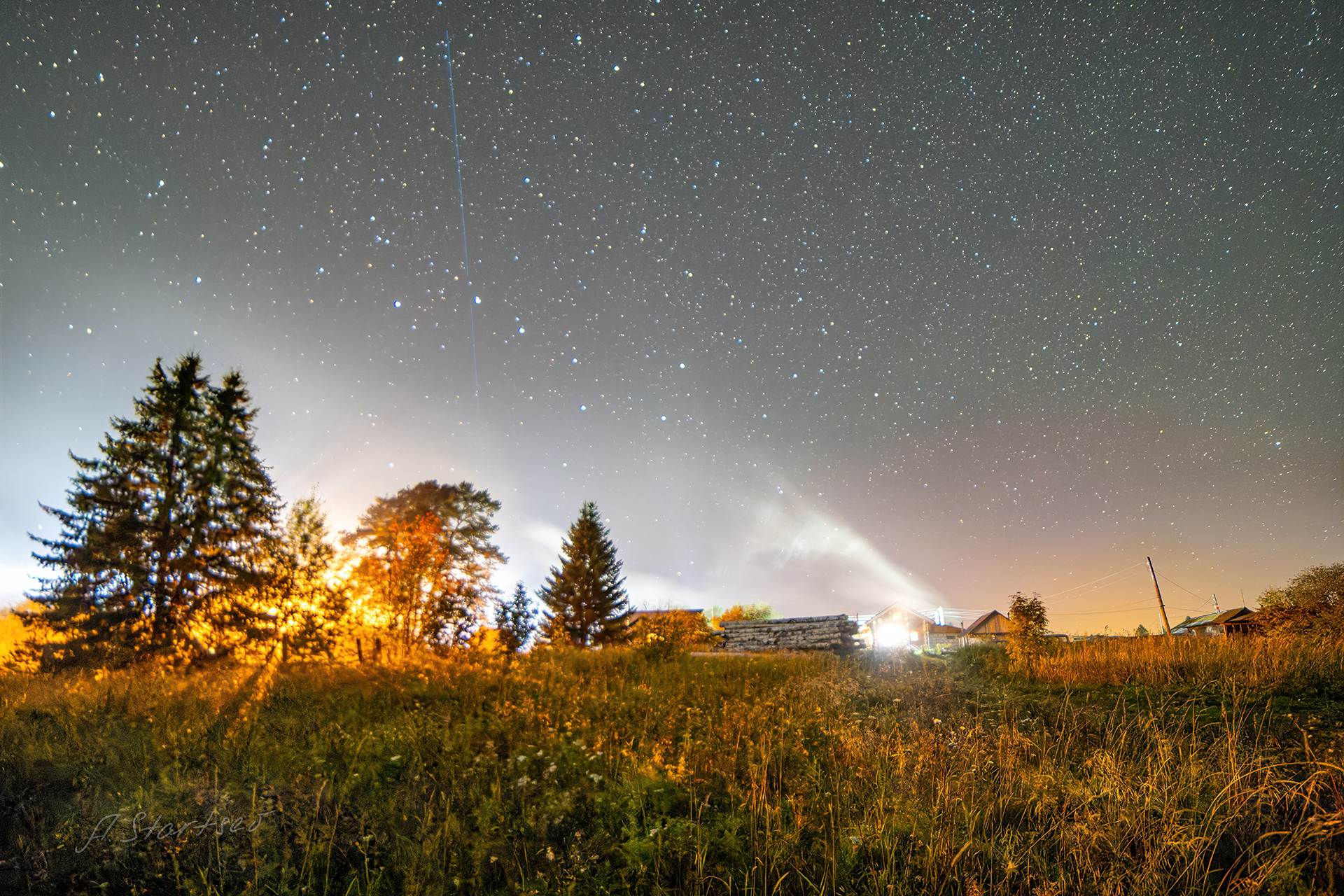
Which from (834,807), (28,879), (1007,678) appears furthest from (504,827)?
(1007,678)

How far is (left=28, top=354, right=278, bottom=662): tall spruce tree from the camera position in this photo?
46.2 feet

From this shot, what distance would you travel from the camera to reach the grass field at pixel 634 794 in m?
2.95

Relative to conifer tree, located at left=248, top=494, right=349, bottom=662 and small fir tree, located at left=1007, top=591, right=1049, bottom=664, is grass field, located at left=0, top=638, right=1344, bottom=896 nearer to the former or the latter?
conifer tree, located at left=248, top=494, right=349, bottom=662

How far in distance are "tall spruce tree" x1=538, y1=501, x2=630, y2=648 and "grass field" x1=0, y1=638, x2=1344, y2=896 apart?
2783cm

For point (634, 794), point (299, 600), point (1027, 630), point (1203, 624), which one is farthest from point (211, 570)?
point (1203, 624)

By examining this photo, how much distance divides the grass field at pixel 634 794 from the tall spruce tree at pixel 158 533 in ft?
28.4

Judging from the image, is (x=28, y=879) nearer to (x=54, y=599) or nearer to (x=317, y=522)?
(x=317, y=522)

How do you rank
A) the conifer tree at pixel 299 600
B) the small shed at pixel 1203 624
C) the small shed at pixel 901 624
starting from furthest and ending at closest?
the small shed at pixel 901 624 < the small shed at pixel 1203 624 < the conifer tree at pixel 299 600

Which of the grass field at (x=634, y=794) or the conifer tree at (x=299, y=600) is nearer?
the grass field at (x=634, y=794)

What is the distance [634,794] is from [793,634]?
27816mm

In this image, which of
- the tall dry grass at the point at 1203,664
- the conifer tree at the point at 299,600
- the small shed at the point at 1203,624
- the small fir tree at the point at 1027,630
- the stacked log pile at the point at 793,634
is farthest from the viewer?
the small shed at the point at 1203,624

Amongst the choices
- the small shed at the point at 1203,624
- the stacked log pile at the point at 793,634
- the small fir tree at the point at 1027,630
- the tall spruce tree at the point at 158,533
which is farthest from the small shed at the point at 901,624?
the tall spruce tree at the point at 158,533

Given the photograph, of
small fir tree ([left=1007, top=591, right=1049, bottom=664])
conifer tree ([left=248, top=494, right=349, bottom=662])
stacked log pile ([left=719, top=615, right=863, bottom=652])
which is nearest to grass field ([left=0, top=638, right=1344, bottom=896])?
conifer tree ([left=248, top=494, right=349, bottom=662])

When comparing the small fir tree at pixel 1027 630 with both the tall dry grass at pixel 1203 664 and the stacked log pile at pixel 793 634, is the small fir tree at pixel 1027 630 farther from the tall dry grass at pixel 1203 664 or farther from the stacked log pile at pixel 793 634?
the stacked log pile at pixel 793 634
